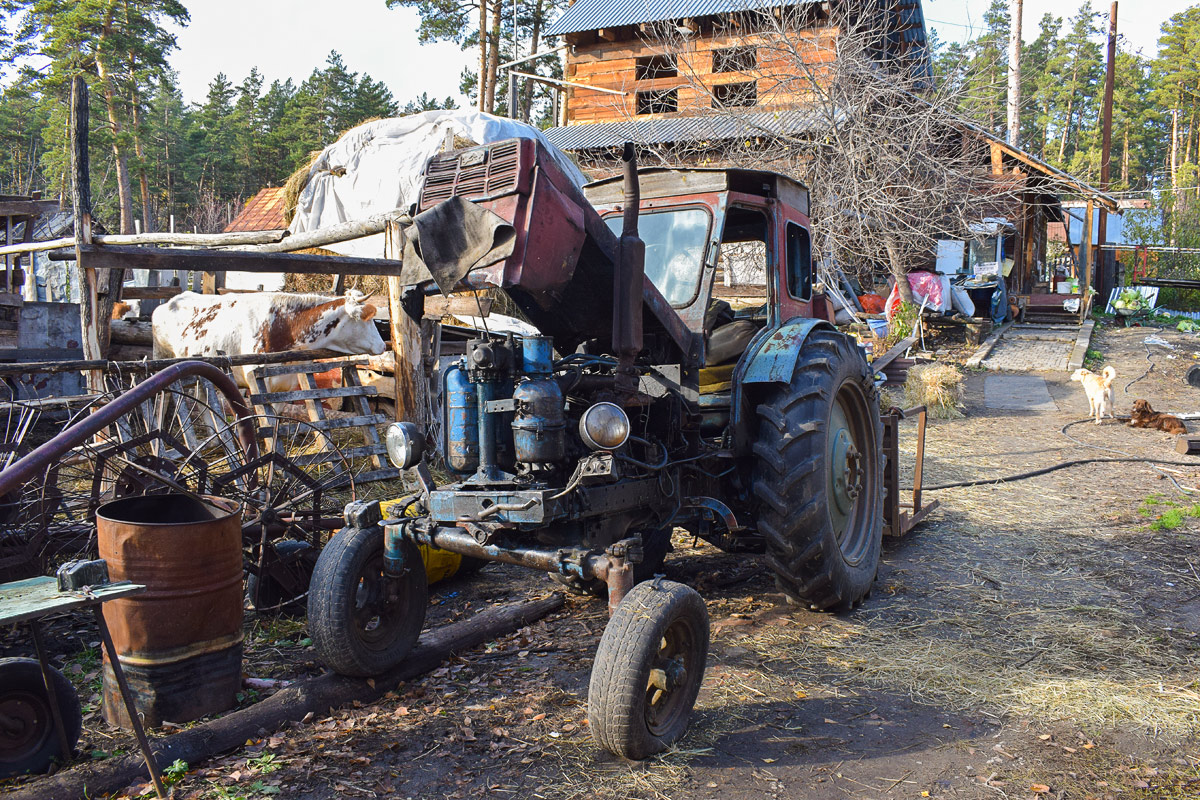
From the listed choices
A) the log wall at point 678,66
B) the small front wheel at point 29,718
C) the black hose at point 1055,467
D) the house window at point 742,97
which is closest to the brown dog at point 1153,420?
the black hose at point 1055,467

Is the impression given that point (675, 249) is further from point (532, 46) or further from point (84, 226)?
point (532, 46)

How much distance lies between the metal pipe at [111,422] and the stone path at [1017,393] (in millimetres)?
11261

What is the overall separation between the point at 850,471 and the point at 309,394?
467 centimetres

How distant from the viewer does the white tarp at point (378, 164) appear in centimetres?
1316

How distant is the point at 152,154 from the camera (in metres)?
43.2

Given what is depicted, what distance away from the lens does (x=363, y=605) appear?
13.3 feet

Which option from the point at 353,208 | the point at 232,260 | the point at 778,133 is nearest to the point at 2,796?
the point at 232,260

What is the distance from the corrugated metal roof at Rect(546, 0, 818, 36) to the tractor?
1749 centimetres

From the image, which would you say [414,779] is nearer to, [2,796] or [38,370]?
[2,796]

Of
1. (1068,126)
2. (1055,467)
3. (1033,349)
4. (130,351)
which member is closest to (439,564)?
(130,351)

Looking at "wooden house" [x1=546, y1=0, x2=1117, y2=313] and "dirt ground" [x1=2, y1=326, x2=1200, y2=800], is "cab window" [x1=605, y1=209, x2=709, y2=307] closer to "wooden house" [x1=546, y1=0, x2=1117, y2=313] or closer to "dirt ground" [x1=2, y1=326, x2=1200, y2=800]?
"dirt ground" [x1=2, y1=326, x2=1200, y2=800]

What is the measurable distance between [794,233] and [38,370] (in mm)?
4828

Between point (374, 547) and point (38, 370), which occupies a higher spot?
point (38, 370)

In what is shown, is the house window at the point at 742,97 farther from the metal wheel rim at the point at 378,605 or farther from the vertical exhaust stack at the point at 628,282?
the metal wheel rim at the point at 378,605
